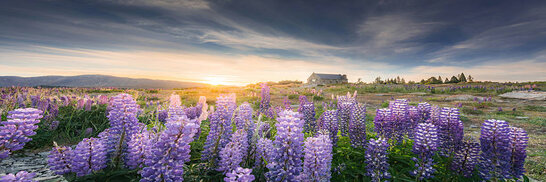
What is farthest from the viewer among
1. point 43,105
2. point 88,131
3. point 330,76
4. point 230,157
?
point 330,76

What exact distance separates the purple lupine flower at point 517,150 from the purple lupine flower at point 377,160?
131cm

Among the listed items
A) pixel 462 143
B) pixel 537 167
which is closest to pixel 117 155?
pixel 462 143

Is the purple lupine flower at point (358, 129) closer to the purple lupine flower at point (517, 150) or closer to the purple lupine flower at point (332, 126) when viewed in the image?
the purple lupine flower at point (332, 126)

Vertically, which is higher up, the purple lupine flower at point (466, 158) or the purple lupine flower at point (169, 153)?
the purple lupine flower at point (169, 153)

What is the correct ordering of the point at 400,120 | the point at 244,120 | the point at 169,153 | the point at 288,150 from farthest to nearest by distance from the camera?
the point at 400,120, the point at 244,120, the point at 288,150, the point at 169,153

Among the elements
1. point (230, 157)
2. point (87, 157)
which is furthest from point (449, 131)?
point (87, 157)

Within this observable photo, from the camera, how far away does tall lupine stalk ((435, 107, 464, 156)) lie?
2.80 metres

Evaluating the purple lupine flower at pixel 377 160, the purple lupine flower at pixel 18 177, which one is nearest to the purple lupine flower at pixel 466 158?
the purple lupine flower at pixel 377 160

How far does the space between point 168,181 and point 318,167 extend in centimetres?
124

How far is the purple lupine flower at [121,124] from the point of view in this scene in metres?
2.14

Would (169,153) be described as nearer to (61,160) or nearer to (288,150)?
(288,150)

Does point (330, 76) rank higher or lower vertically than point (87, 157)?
higher

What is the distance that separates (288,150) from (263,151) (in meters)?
0.55

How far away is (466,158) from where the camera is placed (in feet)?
8.35
